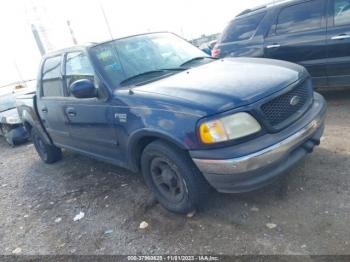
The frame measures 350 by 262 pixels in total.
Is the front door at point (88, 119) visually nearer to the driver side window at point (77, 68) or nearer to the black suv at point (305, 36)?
the driver side window at point (77, 68)

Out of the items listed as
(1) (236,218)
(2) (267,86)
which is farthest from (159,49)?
(1) (236,218)

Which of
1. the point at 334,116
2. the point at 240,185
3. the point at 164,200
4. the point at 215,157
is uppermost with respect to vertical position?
the point at 215,157

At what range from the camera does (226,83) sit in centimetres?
302

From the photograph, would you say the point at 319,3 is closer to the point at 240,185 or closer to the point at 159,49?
the point at 159,49

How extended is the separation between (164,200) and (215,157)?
3.36ft

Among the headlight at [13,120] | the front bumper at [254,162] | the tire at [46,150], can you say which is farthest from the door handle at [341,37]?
the headlight at [13,120]

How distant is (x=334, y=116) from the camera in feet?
16.6

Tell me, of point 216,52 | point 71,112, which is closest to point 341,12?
point 216,52

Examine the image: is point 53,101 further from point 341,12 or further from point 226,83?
point 341,12

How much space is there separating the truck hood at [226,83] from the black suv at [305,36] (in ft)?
6.71

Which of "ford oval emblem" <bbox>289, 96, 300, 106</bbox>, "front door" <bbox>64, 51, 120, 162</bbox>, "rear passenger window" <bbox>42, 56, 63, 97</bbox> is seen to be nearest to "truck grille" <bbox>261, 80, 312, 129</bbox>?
"ford oval emblem" <bbox>289, 96, 300, 106</bbox>

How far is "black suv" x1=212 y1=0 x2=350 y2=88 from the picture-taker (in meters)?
5.04

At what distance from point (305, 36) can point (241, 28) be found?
136 centimetres

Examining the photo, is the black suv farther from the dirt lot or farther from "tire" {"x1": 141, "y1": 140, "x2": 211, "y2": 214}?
"tire" {"x1": 141, "y1": 140, "x2": 211, "y2": 214}
